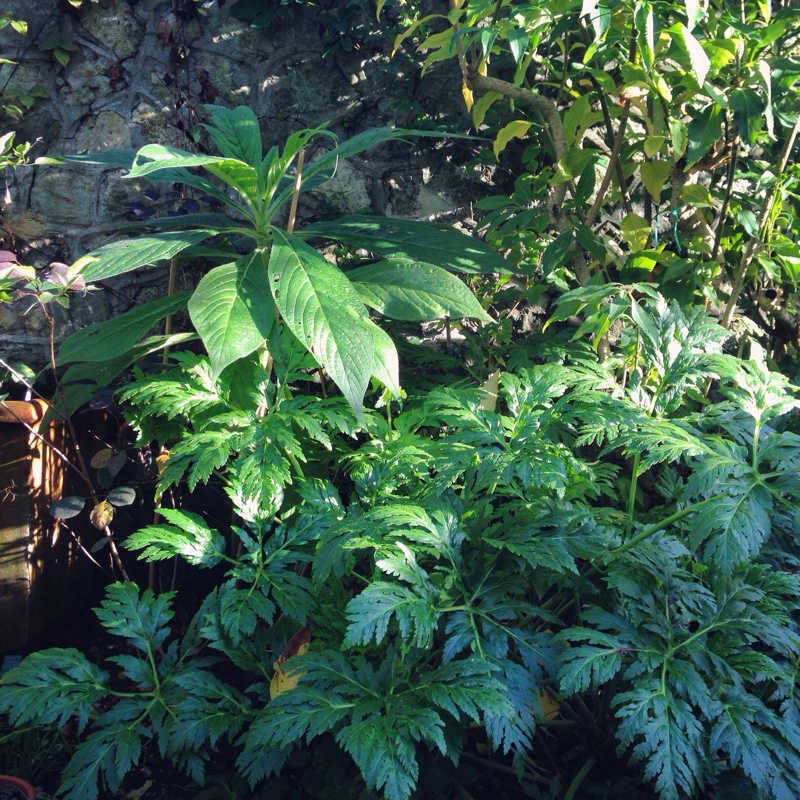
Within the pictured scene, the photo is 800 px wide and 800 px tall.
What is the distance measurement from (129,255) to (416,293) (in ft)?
2.24

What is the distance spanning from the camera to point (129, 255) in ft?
5.37

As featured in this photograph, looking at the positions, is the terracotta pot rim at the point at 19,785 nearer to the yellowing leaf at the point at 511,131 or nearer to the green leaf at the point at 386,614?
the green leaf at the point at 386,614

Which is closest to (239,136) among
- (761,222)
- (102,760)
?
(102,760)

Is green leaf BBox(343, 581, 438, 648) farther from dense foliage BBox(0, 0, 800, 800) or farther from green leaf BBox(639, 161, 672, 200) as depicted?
green leaf BBox(639, 161, 672, 200)

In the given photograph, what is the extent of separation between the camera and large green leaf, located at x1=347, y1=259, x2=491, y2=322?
5.55 feet

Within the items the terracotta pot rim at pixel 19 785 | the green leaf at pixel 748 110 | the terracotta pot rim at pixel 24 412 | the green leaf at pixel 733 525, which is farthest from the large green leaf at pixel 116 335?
the green leaf at pixel 748 110

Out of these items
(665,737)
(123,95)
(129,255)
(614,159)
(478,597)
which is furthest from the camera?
(123,95)

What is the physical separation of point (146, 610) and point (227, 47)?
199 centimetres

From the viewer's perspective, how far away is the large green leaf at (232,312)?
148 cm

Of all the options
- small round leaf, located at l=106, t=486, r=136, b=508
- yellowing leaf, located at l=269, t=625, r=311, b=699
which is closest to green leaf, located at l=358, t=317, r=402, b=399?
yellowing leaf, located at l=269, t=625, r=311, b=699

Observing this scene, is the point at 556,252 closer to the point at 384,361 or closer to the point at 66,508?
the point at 384,361

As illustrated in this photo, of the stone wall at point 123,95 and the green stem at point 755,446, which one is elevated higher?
the stone wall at point 123,95

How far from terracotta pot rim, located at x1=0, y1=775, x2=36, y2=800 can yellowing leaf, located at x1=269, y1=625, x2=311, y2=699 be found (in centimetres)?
52

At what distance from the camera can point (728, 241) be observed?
2.32m
